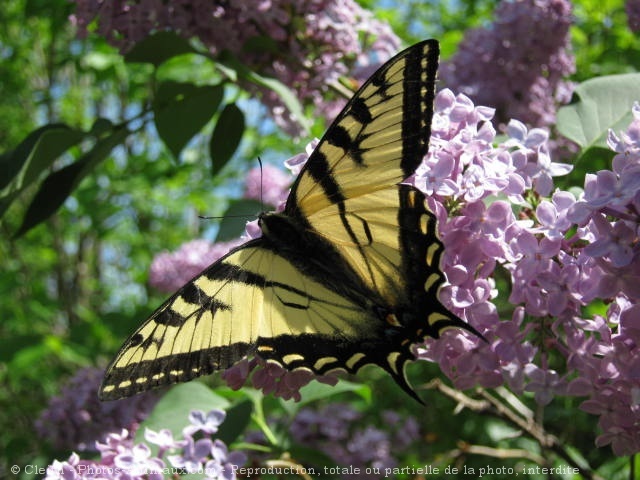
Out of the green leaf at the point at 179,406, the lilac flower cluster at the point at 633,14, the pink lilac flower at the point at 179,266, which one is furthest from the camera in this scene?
the pink lilac flower at the point at 179,266

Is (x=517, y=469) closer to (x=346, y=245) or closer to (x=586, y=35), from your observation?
(x=346, y=245)

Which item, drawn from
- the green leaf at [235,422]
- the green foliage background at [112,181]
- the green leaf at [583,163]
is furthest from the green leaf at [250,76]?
the green leaf at [235,422]

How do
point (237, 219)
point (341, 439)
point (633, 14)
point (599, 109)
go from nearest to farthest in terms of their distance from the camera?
point (599, 109), point (237, 219), point (633, 14), point (341, 439)

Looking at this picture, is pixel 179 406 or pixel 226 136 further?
pixel 226 136

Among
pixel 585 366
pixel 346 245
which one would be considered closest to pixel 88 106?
pixel 346 245

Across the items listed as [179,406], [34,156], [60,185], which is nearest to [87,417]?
[179,406]

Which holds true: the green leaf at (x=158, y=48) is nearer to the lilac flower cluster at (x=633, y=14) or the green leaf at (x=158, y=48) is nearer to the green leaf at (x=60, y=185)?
the green leaf at (x=60, y=185)

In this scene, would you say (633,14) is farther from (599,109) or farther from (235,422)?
(235,422)
